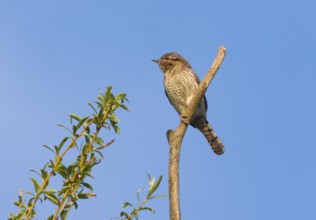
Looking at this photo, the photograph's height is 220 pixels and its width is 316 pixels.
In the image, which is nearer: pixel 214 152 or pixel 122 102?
pixel 122 102

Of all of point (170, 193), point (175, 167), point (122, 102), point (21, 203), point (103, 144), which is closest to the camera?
point (21, 203)

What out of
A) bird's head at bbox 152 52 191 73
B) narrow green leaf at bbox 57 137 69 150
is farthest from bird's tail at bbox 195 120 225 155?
narrow green leaf at bbox 57 137 69 150

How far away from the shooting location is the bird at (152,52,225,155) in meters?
9.27

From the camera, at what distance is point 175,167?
3.04 metres

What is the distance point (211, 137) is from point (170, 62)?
1631mm

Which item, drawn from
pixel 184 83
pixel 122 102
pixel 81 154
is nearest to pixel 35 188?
pixel 81 154

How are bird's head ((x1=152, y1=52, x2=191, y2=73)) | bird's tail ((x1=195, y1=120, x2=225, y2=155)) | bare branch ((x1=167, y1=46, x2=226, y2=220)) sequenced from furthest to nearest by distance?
1. bird's head ((x1=152, y1=52, x2=191, y2=73))
2. bird's tail ((x1=195, y1=120, x2=225, y2=155))
3. bare branch ((x1=167, y1=46, x2=226, y2=220))

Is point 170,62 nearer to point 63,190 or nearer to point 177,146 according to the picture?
point 177,146

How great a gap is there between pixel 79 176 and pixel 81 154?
11cm

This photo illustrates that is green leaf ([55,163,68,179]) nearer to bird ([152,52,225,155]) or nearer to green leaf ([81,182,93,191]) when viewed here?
green leaf ([81,182,93,191])

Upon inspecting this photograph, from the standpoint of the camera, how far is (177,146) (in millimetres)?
3553

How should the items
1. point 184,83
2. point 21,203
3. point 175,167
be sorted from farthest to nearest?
point 184,83 → point 175,167 → point 21,203

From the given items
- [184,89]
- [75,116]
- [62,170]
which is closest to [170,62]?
[184,89]

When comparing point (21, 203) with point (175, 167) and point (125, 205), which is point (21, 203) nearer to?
point (125, 205)
